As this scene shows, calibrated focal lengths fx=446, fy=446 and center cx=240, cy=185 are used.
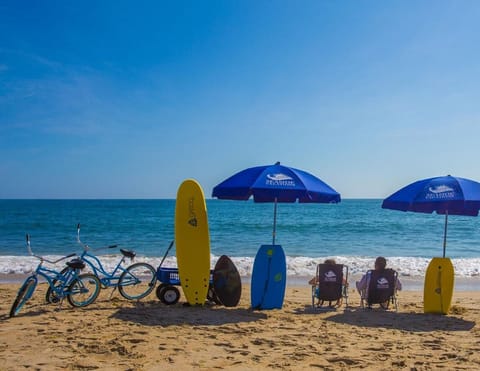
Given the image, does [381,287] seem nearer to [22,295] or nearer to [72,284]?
[72,284]

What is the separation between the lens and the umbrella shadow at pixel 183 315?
575 cm

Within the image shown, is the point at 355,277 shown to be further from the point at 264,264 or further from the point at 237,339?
the point at 237,339

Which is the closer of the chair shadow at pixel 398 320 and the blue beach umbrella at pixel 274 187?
the chair shadow at pixel 398 320

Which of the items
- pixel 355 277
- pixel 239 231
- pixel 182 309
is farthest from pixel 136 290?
pixel 239 231

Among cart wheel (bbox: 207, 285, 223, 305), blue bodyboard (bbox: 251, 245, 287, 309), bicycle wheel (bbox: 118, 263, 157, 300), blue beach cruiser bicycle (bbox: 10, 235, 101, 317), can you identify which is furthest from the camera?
bicycle wheel (bbox: 118, 263, 157, 300)

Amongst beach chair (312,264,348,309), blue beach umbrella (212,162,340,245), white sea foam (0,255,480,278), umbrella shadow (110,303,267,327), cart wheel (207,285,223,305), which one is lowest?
white sea foam (0,255,480,278)

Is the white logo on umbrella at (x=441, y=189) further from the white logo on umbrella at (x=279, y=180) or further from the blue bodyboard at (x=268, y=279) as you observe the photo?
the blue bodyboard at (x=268, y=279)

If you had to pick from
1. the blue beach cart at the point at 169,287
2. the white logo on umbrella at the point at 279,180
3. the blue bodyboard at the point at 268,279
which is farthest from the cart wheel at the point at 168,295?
the white logo on umbrella at the point at 279,180

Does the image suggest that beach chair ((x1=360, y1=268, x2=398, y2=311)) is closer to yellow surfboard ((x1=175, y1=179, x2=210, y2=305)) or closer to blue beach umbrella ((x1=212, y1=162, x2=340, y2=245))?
blue beach umbrella ((x1=212, y1=162, x2=340, y2=245))

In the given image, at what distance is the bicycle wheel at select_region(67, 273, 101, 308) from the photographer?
254 inches

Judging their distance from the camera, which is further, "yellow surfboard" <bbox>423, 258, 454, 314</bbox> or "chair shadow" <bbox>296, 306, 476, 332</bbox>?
"yellow surfboard" <bbox>423, 258, 454, 314</bbox>

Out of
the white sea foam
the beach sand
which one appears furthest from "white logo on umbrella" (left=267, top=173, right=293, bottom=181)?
the white sea foam

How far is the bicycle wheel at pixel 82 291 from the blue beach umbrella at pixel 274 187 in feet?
7.34

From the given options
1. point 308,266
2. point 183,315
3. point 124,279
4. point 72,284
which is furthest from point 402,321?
point 308,266
